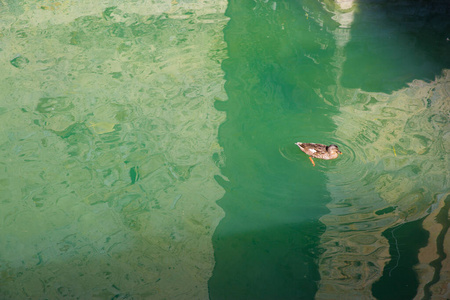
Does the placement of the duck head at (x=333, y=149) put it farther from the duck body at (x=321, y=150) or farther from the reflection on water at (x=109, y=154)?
the reflection on water at (x=109, y=154)

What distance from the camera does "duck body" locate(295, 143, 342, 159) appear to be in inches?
128

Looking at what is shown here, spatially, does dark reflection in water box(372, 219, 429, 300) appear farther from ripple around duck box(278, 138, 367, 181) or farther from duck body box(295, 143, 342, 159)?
duck body box(295, 143, 342, 159)

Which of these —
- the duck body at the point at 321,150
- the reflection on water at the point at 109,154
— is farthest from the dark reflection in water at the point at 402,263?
the reflection on water at the point at 109,154

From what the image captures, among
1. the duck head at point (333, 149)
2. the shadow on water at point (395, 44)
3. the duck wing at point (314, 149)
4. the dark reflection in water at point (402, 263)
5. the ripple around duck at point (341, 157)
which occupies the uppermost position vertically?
the shadow on water at point (395, 44)

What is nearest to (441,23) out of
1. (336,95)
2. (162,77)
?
(336,95)

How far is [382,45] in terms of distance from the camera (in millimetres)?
4926

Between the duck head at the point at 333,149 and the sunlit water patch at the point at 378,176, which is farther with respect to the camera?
the duck head at the point at 333,149

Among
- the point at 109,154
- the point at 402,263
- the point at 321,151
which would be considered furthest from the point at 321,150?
the point at 109,154

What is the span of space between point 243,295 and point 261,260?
0.90 ft

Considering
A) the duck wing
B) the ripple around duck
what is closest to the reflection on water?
the ripple around duck

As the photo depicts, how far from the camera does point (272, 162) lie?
347 cm

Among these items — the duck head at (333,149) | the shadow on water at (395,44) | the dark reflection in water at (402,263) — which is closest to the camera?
A: the dark reflection in water at (402,263)

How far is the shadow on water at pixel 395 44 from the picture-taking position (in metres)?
4.40

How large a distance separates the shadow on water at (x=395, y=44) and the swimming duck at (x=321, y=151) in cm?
127
